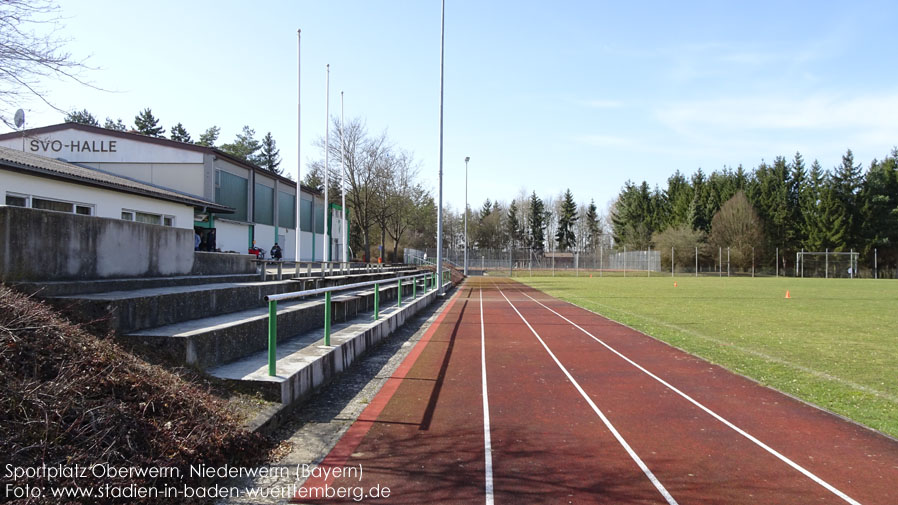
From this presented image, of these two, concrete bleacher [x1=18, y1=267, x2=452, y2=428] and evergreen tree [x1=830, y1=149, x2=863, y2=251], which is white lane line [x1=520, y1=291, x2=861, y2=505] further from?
evergreen tree [x1=830, y1=149, x2=863, y2=251]

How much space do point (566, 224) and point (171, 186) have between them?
251 feet

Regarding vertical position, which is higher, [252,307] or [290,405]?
[252,307]

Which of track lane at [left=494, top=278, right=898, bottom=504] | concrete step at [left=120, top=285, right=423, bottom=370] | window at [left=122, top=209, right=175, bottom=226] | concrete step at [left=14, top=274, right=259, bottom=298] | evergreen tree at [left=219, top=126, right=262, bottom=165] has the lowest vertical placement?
track lane at [left=494, top=278, right=898, bottom=504]

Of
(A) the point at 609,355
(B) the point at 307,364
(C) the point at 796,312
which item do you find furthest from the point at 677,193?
(B) the point at 307,364

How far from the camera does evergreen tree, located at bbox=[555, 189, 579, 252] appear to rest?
304 ft

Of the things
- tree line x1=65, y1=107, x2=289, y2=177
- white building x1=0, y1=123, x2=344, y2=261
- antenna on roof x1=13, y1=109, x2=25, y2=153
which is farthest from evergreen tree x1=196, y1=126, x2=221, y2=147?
antenna on roof x1=13, y1=109, x2=25, y2=153

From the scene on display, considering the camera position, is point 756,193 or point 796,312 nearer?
point 796,312

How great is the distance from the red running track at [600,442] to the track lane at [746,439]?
2 centimetres

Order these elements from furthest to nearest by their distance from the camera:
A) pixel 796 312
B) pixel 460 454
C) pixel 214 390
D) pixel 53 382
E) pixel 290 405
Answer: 1. pixel 796 312
2. pixel 290 405
3. pixel 214 390
4. pixel 460 454
5. pixel 53 382

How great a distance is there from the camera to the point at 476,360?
30.3 ft

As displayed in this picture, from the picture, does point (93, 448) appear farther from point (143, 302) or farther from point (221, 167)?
point (221, 167)

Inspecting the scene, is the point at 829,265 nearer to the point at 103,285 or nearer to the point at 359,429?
the point at 359,429

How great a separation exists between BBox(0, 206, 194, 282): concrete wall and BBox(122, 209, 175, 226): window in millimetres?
8345

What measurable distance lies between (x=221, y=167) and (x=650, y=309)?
21.2 metres
